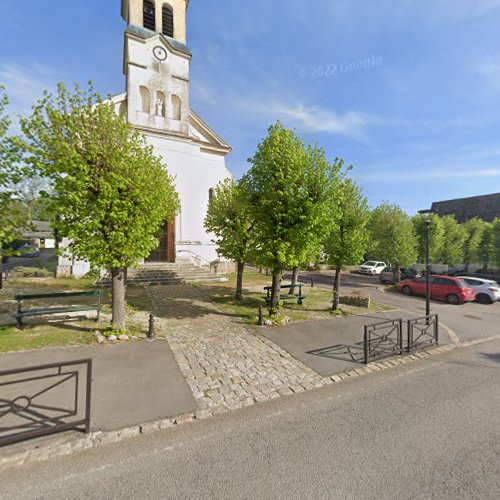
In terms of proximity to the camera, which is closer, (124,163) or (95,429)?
(95,429)

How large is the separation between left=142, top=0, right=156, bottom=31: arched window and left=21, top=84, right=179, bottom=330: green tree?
18655mm

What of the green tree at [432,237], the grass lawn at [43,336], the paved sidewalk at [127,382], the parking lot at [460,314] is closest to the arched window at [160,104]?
the grass lawn at [43,336]

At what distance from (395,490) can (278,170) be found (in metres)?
7.95

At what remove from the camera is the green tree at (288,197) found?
8.27 metres

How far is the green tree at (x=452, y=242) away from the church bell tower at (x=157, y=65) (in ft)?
88.0

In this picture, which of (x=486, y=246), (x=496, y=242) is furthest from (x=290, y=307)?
(x=486, y=246)

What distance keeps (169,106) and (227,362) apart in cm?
2008

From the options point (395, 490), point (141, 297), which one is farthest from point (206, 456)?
point (141, 297)

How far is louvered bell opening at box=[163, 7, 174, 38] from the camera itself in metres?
19.3

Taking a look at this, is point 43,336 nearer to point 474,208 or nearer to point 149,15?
point 149,15

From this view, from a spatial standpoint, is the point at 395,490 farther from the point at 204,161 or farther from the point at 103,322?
the point at 204,161

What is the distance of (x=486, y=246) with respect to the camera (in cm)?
2520

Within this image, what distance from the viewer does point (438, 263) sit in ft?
83.1

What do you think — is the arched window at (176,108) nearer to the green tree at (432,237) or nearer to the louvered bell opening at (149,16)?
the louvered bell opening at (149,16)
